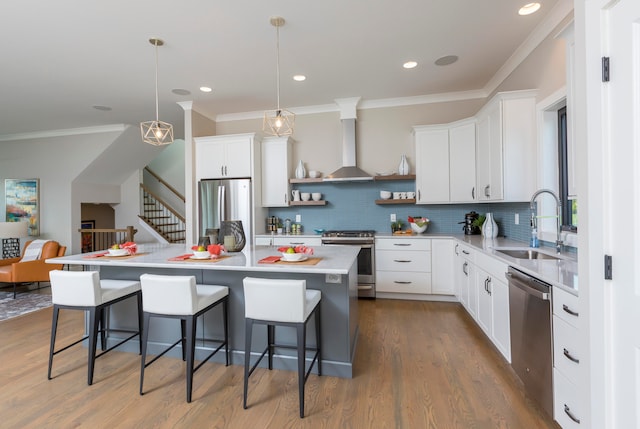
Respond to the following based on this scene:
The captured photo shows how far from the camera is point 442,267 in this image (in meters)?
3.95

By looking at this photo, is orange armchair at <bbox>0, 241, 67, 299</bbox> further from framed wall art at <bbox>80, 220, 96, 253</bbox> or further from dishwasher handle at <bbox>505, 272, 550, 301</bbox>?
dishwasher handle at <bbox>505, 272, 550, 301</bbox>

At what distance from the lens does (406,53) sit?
319 centimetres

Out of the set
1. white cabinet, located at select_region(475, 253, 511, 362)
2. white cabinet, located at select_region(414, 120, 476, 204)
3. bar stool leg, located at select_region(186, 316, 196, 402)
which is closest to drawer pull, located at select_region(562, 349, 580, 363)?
white cabinet, located at select_region(475, 253, 511, 362)

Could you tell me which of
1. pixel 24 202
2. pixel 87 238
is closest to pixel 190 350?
pixel 87 238

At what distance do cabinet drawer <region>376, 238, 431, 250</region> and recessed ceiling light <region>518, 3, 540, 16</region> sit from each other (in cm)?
249

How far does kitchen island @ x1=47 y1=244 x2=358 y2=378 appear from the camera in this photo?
2.23m

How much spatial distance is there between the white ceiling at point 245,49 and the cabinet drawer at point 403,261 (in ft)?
7.32

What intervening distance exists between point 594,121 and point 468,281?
8.04 feet

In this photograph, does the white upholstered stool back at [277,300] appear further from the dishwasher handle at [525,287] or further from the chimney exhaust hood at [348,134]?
the chimney exhaust hood at [348,134]

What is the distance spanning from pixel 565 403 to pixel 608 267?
3.02 ft

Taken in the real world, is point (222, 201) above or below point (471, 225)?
above

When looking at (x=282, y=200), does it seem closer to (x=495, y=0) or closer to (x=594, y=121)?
(x=495, y=0)

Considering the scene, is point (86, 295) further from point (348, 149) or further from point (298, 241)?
point (348, 149)

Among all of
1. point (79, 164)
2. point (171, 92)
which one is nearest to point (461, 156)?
point (171, 92)
